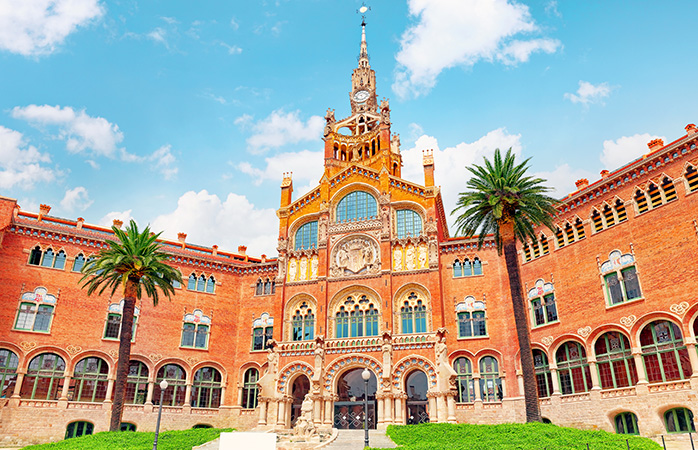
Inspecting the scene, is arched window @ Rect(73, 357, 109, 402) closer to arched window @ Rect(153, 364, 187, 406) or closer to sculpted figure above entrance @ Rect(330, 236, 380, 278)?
arched window @ Rect(153, 364, 187, 406)

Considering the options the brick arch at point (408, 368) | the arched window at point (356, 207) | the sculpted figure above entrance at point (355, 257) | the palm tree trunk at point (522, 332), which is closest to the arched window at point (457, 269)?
the sculpted figure above entrance at point (355, 257)

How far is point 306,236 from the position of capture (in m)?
48.2

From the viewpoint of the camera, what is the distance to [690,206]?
1203 inches

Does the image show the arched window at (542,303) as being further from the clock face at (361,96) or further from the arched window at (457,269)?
the clock face at (361,96)

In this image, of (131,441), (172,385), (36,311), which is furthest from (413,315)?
(36,311)

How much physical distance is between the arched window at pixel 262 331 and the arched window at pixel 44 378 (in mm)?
15203

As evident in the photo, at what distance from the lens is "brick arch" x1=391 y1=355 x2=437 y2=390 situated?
1537 inches

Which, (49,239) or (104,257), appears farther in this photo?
(49,239)

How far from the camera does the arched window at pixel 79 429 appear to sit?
3875 cm

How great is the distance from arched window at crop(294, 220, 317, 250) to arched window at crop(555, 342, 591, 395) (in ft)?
72.8

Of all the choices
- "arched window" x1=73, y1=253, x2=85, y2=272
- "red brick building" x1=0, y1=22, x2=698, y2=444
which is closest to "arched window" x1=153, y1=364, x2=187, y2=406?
"red brick building" x1=0, y1=22, x2=698, y2=444

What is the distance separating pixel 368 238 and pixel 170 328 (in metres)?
18.5

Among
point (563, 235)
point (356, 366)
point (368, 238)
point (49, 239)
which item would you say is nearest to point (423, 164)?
point (368, 238)

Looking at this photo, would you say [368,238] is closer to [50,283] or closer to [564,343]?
[564,343]
